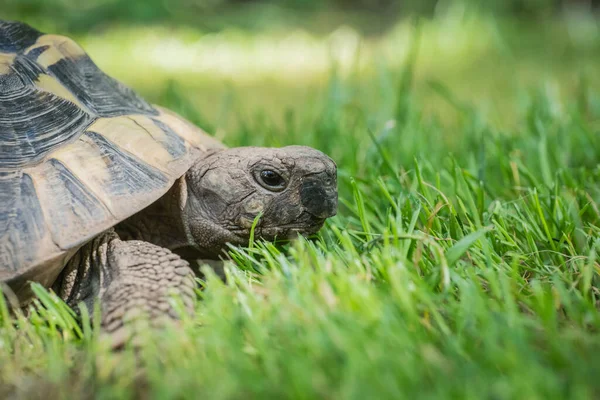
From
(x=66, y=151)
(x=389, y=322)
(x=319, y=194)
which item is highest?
(x=66, y=151)

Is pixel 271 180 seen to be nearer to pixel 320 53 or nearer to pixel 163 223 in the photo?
pixel 163 223

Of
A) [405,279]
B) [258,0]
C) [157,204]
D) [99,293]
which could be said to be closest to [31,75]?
[157,204]

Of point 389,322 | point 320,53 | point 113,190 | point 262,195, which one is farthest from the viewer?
point 320,53

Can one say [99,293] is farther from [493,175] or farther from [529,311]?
[493,175]

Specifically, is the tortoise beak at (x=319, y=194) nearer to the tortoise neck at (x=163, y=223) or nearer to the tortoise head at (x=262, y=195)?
the tortoise head at (x=262, y=195)

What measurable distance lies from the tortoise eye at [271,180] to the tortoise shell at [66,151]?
0.25 metres

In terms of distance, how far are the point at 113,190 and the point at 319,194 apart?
1.88ft

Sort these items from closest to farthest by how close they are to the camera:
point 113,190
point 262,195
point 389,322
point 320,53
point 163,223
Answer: point 389,322
point 113,190
point 262,195
point 163,223
point 320,53

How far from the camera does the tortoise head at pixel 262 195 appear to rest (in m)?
1.90

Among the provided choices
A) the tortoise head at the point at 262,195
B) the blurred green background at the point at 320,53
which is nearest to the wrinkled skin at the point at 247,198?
the tortoise head at the point at 262,195

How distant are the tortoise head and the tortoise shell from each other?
0.39 feet

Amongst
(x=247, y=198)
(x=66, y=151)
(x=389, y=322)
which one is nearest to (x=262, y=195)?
(x=247, y=198)

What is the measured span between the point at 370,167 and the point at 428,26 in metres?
4.61

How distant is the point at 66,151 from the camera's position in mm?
1869
